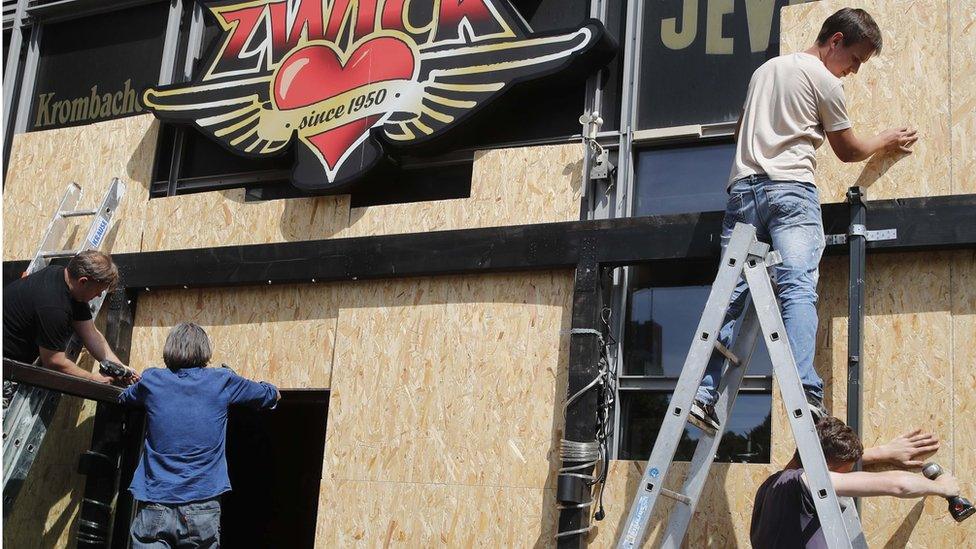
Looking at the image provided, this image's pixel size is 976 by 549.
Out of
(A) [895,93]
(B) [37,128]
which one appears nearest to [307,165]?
(B) [37,128]

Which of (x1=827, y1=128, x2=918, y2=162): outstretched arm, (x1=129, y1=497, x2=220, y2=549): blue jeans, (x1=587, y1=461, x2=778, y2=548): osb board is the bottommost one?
(x1=129, y1=497, x2=220, y2=549): blue jeans

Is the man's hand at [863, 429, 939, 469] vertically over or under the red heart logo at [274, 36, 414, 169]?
under

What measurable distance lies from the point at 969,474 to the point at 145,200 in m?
5.36

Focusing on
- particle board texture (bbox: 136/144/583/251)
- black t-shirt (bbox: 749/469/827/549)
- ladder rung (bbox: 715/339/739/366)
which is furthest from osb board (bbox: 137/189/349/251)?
black t-shirt (bbox: 749/469/827/549)

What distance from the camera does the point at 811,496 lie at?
14.2ft

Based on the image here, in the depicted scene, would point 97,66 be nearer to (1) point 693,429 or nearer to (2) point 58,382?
(2) point 58,382

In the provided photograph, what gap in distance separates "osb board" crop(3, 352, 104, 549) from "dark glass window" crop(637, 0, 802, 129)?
369cm

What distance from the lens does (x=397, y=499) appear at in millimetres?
6223

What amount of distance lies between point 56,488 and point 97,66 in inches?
142

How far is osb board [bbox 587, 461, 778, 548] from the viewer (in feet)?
17.6

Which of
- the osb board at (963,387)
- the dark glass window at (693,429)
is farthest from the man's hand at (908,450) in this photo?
the dark glass window at (693,429)

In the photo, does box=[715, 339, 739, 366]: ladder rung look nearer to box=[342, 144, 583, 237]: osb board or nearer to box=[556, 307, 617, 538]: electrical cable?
box=[556, 307, 617, 538]: electrical cable

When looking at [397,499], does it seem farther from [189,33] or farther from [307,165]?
[189,33]

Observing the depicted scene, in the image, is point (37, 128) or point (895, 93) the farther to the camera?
point (37, 128)
